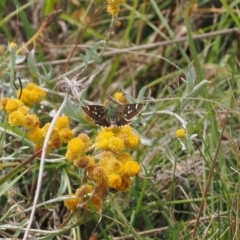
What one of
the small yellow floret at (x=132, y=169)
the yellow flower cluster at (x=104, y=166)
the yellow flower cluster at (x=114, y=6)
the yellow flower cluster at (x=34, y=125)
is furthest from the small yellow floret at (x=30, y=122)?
the yellow flower cluster at (x=114, y=6)

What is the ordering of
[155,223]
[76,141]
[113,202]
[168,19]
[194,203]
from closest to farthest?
[76,141] < [113,202] < [194,203] < [155,223] < [168,19]

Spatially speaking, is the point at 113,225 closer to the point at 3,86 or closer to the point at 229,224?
the point at 229,224

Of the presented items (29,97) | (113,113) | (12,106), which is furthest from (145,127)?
(12,106)

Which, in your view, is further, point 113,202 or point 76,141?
point 113,202

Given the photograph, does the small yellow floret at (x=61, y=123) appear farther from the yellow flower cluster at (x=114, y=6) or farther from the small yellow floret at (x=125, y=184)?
the yellow flower cluster at (x=114, y=6)

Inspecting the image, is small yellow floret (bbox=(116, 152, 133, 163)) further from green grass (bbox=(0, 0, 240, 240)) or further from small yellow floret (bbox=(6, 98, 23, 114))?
small yellow floret (bbox=(6, 98, 23, 114))

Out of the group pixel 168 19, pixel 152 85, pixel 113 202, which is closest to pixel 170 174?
pixel 113 202

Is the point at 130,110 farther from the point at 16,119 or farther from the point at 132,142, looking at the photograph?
the point at 16,119
